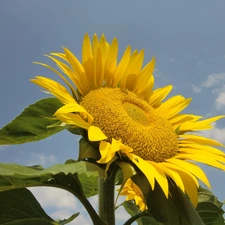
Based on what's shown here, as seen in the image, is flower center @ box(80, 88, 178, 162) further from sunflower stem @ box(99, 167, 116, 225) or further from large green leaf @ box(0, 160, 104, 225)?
large green leaf @ box(0, 160, 104, 225)

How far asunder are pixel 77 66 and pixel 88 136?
22.2 inches

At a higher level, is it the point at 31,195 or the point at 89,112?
the point at 89,112

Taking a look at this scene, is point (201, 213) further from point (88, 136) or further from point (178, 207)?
point (88, 136)

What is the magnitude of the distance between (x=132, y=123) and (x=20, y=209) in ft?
2.45

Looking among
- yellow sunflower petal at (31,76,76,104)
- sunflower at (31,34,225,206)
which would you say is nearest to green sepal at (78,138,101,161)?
sunflower at (31,34,225,206)

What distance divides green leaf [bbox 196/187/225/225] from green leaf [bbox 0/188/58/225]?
947mm

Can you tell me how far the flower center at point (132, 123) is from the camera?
230 centimetres

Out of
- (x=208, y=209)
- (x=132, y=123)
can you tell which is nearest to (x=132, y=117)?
(x=132, y=123)

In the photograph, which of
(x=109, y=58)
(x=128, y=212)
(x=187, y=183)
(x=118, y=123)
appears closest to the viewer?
(x=187, y=183)

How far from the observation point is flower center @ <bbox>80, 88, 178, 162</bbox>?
2299mm

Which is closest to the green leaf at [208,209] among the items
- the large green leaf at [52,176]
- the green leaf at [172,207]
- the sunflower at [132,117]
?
the sunflower at [132,117]

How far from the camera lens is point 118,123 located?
2340 mm

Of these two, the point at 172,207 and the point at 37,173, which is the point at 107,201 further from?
the point at 37,173

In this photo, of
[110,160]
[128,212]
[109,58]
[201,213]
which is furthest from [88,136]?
[128,212]
